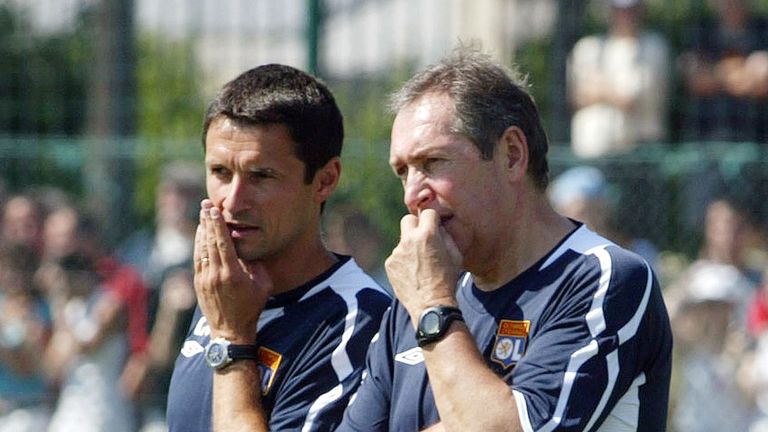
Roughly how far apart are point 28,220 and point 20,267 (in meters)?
0.54

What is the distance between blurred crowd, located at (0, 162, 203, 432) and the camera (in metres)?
8.04

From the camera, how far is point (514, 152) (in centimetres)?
351

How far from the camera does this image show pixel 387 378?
357 cm

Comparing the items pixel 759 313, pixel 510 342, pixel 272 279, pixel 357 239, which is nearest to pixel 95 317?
pixel 357 239

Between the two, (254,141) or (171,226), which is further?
(171,226)

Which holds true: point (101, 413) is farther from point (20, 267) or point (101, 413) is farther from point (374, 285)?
point (374, 285)

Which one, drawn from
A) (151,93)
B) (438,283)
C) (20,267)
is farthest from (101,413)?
(438,283)

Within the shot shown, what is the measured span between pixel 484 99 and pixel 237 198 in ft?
2.48

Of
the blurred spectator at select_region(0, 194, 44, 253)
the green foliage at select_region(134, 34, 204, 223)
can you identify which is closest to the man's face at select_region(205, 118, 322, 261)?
the green foliage at select_region(134, 34, 204, 223)

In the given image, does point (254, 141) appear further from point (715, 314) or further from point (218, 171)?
point (715, 314)

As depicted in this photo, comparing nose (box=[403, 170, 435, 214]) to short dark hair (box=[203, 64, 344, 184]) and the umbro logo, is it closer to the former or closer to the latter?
the umbro logo

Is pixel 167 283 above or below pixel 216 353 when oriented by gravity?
below

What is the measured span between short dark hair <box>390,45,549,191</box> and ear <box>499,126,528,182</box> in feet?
0.05

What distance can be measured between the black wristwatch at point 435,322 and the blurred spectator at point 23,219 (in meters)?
5.91
